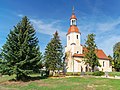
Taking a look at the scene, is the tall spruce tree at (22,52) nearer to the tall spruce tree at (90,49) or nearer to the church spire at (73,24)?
the tall spruce tree at (90,49)

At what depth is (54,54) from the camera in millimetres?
43688

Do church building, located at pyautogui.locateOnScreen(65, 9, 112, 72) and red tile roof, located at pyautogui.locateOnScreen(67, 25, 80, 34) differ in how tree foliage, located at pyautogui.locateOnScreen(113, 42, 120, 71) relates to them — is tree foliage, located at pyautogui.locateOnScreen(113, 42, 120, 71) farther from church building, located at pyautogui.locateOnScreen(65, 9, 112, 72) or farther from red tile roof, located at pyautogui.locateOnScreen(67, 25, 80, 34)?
red tile roof, located at pyautogui.locateOnScreen(67, 25, 80, 34)

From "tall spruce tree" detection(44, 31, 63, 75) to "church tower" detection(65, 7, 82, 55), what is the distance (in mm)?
15152

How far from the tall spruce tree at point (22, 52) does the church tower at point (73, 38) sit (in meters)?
28.1

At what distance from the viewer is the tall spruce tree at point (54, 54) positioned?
4300cm

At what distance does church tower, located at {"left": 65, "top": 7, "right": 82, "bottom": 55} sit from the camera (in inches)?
2366

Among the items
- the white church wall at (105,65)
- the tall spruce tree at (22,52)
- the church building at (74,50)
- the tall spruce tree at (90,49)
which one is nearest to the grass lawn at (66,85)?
the tall spruce tree at (22,52)

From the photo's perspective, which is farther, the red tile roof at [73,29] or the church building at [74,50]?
the red tile roof at [73,29]

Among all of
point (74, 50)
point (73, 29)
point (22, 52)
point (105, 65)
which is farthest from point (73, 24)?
point (22, 52)

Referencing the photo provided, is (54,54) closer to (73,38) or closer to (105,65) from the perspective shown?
(73,38)

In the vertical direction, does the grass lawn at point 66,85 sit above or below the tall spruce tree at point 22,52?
below

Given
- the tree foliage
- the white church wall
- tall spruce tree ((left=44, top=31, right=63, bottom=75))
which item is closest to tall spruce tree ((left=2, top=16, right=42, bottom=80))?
tall spruce tree ((left=44, top=31, right=63, bottom=75))

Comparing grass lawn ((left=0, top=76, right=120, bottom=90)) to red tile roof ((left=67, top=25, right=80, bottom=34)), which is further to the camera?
red tile roof ((left=67, top=25, right=80, bottom=34))

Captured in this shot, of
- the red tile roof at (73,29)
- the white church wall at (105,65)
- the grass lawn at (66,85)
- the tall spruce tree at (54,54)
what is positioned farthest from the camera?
the white church wall at (105,65)
